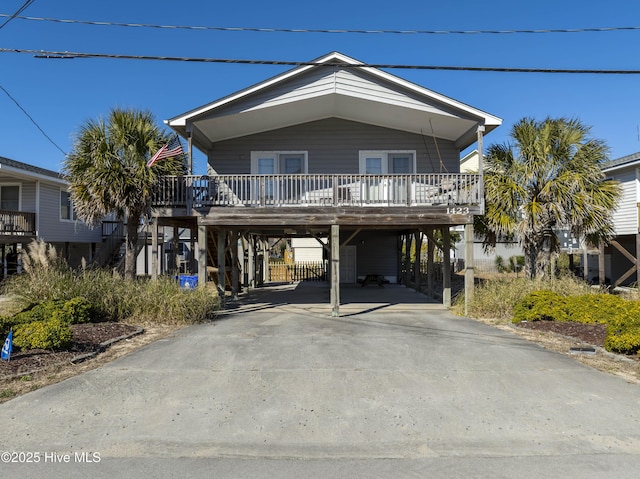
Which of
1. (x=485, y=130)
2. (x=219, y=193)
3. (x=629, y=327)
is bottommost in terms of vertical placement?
(x=629, y=327)

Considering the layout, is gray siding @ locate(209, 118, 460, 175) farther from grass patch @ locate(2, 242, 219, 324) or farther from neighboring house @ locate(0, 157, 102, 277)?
neighboring house @ locate(0, 157, 102, 277)

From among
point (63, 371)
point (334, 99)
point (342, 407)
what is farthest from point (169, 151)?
point (342, 407)

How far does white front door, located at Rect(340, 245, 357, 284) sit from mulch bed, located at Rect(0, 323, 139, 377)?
14.4m

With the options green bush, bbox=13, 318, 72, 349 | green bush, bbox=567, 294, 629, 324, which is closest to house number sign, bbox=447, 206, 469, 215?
green bush, bbox=567, 294, 629, 324

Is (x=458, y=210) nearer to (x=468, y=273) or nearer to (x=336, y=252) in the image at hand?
(x=468, y=273)

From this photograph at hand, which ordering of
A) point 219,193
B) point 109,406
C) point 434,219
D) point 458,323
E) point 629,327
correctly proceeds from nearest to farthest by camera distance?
point 109,406, point 629,327, point 458,323, point 434,219, point 219,193

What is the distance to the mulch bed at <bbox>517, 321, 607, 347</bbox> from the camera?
884 centimetres

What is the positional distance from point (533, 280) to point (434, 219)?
3656mm

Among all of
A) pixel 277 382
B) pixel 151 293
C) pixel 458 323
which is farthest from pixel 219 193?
pixel 277 382

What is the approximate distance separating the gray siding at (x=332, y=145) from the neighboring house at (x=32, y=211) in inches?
289

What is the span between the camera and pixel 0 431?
181 inches

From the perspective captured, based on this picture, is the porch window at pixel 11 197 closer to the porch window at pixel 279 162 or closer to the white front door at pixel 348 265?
the porch window at pixel 279 162

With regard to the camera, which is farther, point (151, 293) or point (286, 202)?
point (286, 202)

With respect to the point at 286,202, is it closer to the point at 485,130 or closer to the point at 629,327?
the point at 485,130
